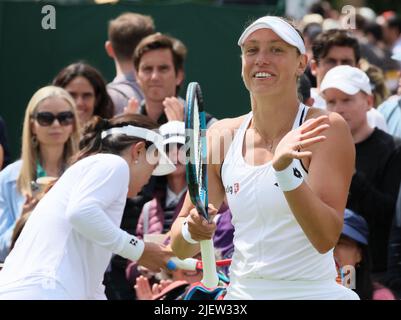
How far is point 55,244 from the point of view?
17.1 feet

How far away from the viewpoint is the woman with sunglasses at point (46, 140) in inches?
275

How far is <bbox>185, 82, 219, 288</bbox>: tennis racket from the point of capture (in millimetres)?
4531

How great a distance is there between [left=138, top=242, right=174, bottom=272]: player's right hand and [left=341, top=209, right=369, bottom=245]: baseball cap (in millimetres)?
1173

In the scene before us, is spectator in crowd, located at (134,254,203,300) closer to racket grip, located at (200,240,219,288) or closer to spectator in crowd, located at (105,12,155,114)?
racket grip, located at (200,240,219,288)

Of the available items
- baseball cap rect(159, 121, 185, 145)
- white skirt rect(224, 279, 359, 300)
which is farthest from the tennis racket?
baseball cap rect(159, 121, 185, 145)

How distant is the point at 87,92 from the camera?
25.8 feet

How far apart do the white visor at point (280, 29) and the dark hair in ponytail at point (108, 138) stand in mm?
1393

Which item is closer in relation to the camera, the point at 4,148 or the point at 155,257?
the point at 155,257

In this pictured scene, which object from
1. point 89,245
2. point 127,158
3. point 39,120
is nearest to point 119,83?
point 39,120

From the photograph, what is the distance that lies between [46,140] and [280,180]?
126 inches

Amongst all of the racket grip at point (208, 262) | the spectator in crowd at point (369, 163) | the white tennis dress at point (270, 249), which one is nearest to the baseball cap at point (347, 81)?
the spectator in crowd at point (369, 163)

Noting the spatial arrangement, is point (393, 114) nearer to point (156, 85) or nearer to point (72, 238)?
point (156, 85)

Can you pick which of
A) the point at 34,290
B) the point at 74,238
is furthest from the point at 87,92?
the point at 34,290

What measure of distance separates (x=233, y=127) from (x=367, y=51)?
6851 millimetres
